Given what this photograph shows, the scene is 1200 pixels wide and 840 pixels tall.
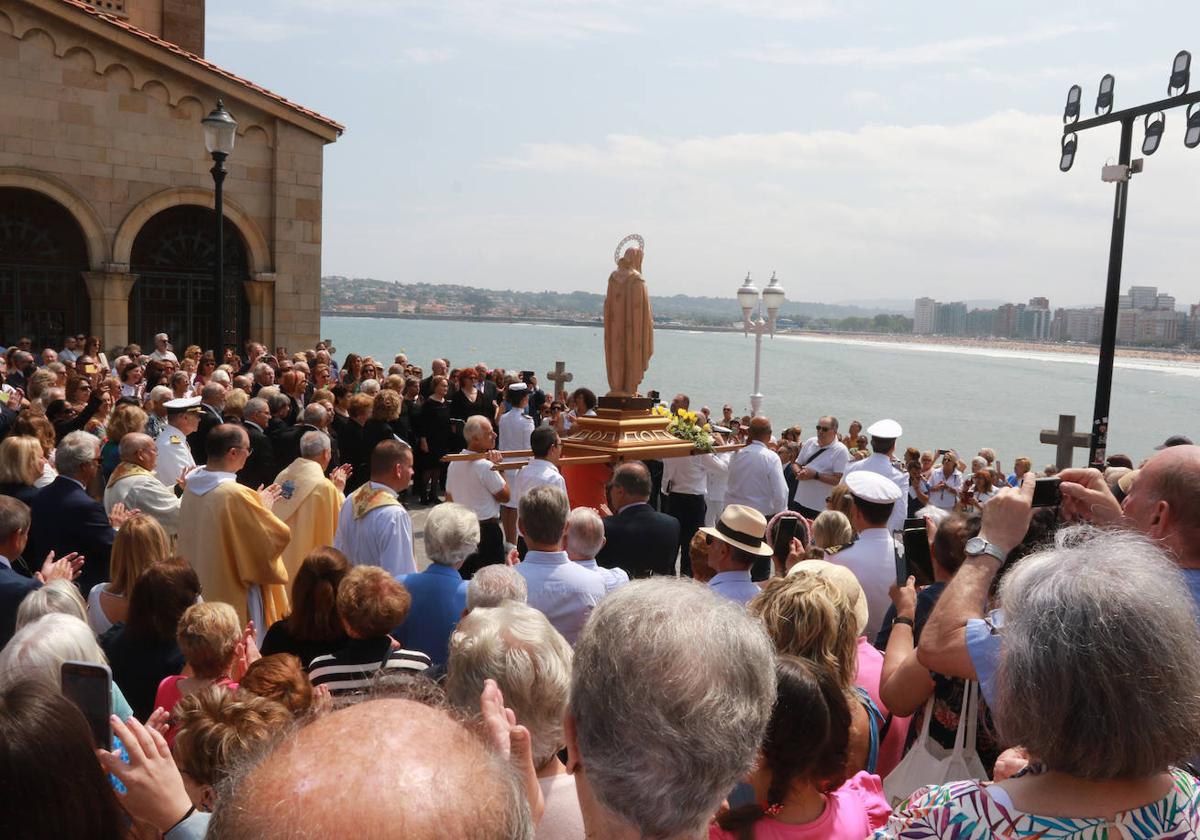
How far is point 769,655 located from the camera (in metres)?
2.23

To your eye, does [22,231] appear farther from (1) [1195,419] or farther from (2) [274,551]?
(1) [1195,419]

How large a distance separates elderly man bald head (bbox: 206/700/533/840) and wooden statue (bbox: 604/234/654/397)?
30.3 ft

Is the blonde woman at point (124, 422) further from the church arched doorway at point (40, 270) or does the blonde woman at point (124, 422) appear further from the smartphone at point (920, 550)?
the church arched doorway at point (40, 270)

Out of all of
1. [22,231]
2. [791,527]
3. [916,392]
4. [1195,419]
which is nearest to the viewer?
[791,527]

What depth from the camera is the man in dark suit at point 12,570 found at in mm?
4738

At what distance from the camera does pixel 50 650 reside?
3.46 m

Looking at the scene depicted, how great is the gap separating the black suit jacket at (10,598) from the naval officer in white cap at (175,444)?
11.2ft

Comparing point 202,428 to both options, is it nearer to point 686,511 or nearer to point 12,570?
point 12,570

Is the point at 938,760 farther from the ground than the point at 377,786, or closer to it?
closer to it

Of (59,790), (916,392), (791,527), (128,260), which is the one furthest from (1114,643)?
(916,392)

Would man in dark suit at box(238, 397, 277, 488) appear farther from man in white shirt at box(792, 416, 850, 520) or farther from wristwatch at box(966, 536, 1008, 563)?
wristwatch at box(966, 536, 1008, 563)

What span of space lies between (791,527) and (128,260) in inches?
656

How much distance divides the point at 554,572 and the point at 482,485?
397 centimetres

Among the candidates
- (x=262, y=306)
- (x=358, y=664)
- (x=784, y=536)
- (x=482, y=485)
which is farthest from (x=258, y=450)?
(x=262, y=306)
